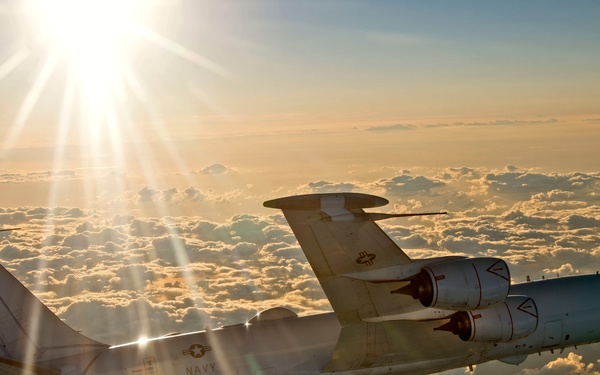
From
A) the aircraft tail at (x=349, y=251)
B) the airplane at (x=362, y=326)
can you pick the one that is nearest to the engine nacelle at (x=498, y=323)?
the airplane at (x=362, y=326)

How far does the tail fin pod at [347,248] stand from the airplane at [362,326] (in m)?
0.04

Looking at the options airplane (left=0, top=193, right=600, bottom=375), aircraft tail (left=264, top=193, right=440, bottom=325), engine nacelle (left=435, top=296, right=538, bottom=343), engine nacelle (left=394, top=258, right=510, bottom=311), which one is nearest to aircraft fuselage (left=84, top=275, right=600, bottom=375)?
airplane (left=0, top=193, right=600, bottom=375)

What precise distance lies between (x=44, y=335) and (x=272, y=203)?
14400 mm

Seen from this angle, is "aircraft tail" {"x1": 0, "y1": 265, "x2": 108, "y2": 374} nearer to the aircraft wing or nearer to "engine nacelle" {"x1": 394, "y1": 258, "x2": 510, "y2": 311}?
the aircraft wing

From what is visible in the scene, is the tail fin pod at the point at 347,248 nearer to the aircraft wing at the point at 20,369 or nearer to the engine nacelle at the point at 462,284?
the engine nacelle at the point at 462,284

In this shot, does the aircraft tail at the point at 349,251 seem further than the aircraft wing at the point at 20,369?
No

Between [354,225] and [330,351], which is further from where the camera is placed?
[330,351]

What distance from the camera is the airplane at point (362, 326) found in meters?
28.5

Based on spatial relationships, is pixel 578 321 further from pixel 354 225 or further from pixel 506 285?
pixel 354 225

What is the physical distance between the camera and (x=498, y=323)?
3147 centimetres

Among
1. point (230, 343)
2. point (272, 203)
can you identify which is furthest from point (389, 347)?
point (272, 203)

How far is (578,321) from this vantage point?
33.6 metres

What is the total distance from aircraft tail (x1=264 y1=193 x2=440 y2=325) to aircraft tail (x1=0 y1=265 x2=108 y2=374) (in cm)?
1106

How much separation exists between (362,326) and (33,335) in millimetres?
14779
